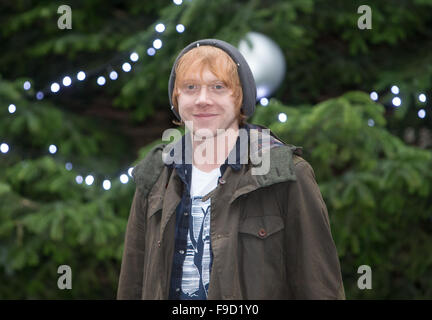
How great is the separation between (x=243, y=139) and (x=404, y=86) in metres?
2.61

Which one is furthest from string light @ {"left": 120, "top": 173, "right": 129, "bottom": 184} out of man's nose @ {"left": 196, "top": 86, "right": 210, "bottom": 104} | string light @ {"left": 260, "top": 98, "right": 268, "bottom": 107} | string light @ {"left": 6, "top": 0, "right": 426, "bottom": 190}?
string light @ {"left": 260, "top": 98, "right": 268, "bottom": 107}

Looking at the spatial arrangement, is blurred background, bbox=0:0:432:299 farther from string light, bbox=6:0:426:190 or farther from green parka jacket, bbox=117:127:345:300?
green parka jacket, bbox=117:127:345:300

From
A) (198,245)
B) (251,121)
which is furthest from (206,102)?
(251,121)

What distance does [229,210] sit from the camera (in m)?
1.92

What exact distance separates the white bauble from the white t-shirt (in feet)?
5.19

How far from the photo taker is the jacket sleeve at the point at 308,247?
187 centimetres

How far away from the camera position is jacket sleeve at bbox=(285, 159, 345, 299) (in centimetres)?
187

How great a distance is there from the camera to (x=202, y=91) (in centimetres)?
196

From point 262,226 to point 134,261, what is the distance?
1.72 ft

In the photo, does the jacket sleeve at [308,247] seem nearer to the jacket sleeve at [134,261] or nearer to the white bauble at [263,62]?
the jacket sleeve at [134,261]

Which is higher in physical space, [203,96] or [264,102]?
[264,102]

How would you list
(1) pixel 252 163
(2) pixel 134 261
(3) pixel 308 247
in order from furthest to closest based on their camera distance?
1. (2) pixel 134 261
2. (1) pixel 252 163
3. (3) pixel 308 247

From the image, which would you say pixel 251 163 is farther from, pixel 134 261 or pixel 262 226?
pixel 134 261

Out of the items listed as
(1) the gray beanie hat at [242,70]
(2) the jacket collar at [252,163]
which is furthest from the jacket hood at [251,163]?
(1) the gray beanie hat at [242,70]
